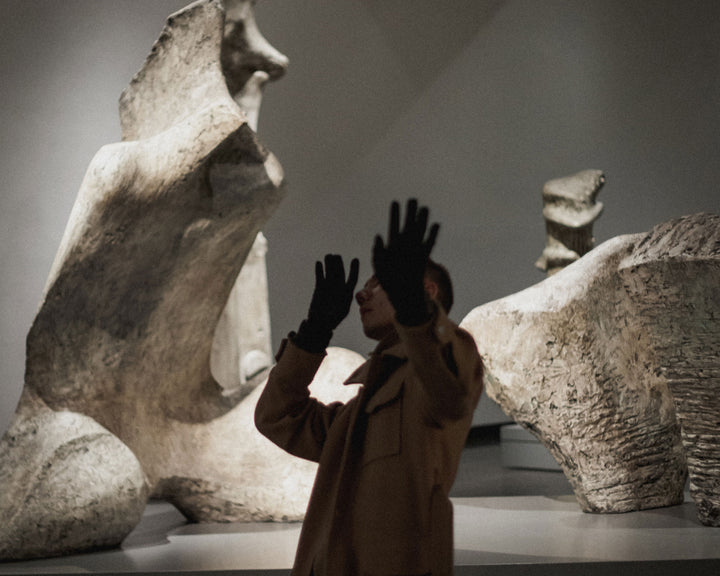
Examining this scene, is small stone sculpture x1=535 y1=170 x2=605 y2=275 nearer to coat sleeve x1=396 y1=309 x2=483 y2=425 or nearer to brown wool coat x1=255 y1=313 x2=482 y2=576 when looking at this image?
brown wool coat x1=255 y1=313 x2=482 y2=576

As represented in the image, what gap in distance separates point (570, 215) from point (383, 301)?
3.06m

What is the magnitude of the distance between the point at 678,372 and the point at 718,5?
4.18 meters

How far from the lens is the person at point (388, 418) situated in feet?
4.18

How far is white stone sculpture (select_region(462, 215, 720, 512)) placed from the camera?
124 inches

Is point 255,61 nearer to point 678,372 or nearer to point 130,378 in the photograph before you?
point 130,378

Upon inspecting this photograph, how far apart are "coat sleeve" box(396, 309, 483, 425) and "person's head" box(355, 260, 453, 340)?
0.13 m

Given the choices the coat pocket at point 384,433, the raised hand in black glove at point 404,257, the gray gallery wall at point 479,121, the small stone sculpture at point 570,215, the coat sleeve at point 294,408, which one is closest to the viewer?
the raised hand in black glove at point 404,257

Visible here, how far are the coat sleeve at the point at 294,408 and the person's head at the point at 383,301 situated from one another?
109 mm

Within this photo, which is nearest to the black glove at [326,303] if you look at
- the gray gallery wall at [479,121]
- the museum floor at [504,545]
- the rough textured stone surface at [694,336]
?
the museum floor at [504,545]

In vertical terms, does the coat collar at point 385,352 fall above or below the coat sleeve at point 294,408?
above

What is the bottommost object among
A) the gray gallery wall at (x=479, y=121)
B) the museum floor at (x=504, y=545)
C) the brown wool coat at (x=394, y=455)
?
the museum floor at (x=504, y=545)

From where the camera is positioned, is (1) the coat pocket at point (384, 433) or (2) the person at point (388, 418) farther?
(1) the coat pocket at point (384, 433)

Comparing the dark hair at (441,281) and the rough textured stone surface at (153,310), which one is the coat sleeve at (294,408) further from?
the rough textured stone surface at (153,310)

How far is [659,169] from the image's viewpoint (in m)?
6.28
